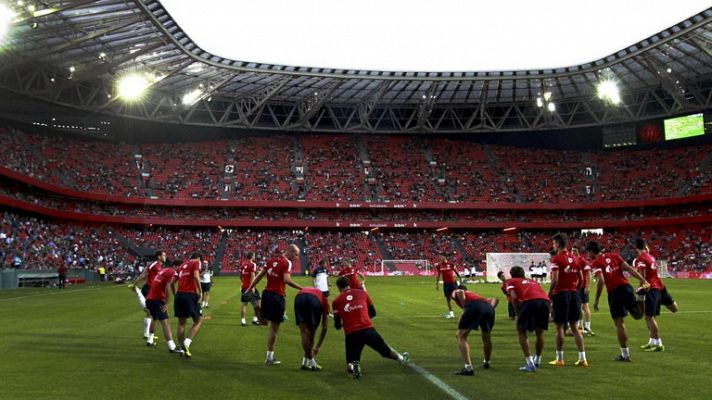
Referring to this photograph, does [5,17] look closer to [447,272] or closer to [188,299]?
[447,272]

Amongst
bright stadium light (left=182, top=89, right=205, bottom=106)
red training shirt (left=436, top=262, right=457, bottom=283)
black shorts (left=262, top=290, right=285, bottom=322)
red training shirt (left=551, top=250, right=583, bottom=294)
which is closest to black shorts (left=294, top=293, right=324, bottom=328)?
black shorts (left=262, top=290, right=285, bottom=322)

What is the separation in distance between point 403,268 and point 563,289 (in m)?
53.1

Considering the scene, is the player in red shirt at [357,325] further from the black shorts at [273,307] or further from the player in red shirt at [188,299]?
the player in red shirt at [188,299]

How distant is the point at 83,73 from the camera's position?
5116 centimetres

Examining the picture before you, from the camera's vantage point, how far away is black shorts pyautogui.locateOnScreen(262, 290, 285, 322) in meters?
11.2

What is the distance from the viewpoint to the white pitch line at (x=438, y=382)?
8.60 metres

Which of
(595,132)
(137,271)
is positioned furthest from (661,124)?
(137,271)

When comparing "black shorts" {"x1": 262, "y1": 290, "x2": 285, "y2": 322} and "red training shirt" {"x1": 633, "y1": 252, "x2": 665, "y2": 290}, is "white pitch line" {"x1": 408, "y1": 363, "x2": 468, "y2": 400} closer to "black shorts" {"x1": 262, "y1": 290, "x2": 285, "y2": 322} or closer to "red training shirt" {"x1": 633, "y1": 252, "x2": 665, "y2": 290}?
"black shorts" {"x1": 262, "y1": 290, "x2": 285, "y2": 322}

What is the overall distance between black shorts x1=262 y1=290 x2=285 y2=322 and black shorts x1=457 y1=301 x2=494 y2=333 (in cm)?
333

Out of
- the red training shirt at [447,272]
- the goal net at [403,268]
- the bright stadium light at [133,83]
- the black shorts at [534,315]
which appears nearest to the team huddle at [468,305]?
the black shorts at [534,315]

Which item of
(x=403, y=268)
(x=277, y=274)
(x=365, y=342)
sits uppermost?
(x=277, y=274)

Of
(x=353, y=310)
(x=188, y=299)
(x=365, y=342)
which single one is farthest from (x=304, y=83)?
(x=365, y=342)

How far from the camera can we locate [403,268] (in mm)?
64188

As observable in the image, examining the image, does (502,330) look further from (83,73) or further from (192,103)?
(192,103)
